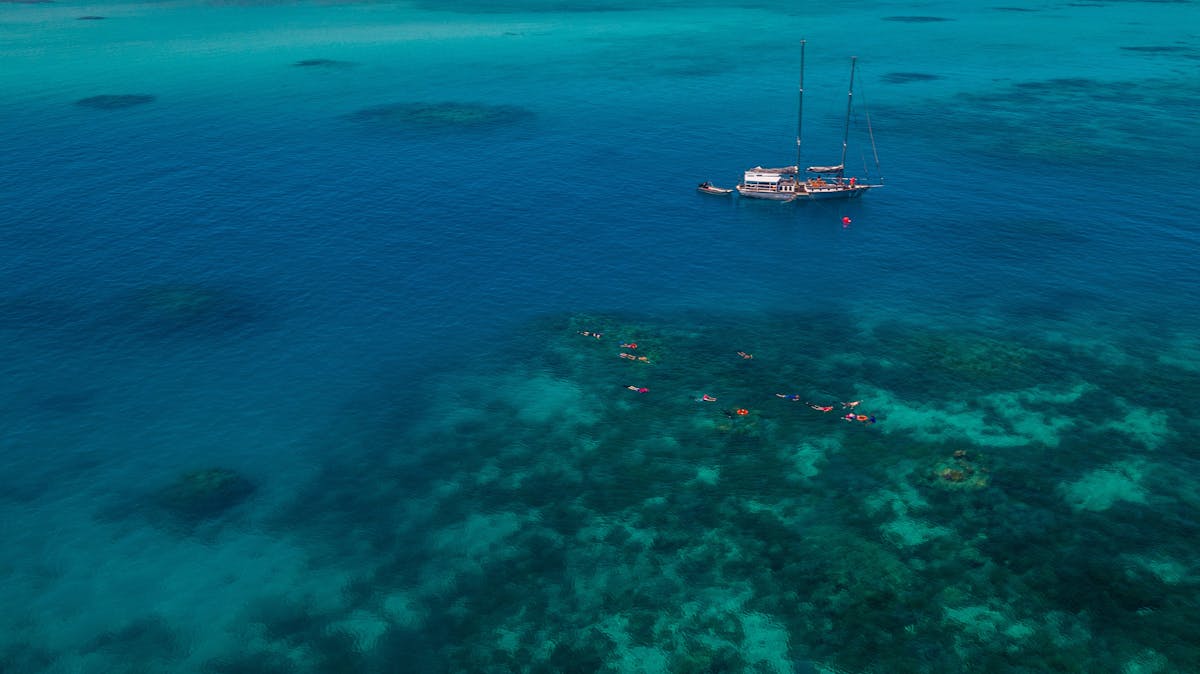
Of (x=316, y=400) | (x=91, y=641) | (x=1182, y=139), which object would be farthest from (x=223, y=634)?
(x=1182, y=139)

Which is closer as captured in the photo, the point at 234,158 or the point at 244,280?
the point at 244,280

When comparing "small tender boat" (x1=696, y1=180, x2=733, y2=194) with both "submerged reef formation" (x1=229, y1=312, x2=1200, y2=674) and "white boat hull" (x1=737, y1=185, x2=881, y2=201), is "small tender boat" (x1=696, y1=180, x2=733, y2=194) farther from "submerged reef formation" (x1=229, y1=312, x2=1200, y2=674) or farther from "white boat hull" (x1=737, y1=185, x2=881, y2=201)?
"submerged reef formation" (x1=229, y1=312, x2=1200, y2=674)

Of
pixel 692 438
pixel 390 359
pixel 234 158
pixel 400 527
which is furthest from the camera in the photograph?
pixel 234 158

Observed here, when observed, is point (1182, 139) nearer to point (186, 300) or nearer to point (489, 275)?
point (489, 275)

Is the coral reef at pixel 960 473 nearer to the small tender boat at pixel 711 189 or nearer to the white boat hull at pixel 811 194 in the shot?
the white boat hull at pixel 811 194

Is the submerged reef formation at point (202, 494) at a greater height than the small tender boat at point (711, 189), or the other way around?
the small tender boat at point (711, 189)

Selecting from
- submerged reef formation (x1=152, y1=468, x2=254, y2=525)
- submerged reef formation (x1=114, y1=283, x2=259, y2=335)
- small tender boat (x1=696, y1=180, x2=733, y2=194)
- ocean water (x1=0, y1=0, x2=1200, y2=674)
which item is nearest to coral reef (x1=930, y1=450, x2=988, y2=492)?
ocean water (x1=0, y1=0, x2=1200, y2=674)

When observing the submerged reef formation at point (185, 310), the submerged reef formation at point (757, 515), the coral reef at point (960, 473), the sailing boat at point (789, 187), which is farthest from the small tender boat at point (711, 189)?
the submerged reef formation at point (185, 310)
